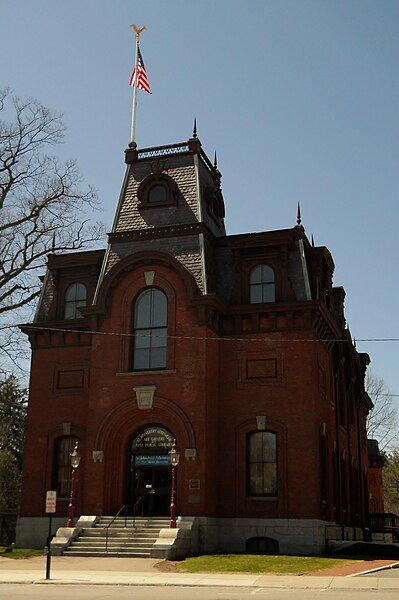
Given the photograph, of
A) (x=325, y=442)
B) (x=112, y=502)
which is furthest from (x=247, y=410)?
(x=112, y=502)

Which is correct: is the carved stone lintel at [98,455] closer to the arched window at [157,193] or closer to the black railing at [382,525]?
the arched window at [157,193]

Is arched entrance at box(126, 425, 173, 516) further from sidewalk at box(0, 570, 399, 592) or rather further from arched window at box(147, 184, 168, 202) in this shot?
arched window at box(147, 184, 168, 202)

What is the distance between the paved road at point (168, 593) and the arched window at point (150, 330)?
515 inches

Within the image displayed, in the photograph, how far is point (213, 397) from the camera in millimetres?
30016

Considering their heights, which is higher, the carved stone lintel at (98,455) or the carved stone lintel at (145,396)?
the carved stone lintel at (145,396)

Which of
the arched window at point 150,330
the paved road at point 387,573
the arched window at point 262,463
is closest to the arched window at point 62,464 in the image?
the arched window at point 150,330

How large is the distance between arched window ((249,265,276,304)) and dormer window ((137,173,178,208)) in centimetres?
510

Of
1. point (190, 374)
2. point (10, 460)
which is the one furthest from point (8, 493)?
point (190, 374)

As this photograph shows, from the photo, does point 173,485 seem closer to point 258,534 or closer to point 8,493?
point 258,534

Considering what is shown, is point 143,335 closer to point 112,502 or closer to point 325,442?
point 112,502

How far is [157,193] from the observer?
33.7m

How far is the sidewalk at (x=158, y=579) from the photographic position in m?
18.6

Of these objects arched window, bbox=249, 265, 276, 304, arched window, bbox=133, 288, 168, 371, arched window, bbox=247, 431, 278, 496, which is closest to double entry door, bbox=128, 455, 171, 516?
arched window, bbox=247, 431, 278, 496

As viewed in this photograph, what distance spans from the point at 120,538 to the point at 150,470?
369cm
